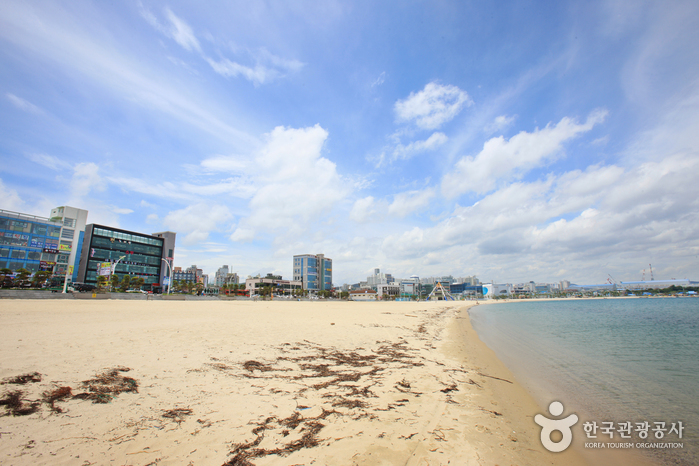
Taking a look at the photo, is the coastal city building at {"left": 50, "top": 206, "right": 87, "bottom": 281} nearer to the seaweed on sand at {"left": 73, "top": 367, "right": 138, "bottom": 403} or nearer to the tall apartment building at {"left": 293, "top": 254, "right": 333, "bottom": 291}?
the tall apartment building at {"left": 293, "top": 254, "right": 333, "bottom": 291}

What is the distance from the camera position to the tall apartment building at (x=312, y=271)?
543 ft

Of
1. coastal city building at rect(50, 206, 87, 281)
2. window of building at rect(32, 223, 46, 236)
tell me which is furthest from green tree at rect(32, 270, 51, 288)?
window of building at rect(32, 223, 46, 236)

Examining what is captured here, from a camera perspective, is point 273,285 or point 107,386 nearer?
point 107,386

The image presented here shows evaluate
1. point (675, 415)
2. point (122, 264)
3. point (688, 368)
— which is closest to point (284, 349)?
point (675, 415)

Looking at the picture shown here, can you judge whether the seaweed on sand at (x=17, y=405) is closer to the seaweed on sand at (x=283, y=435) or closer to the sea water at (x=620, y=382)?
the seaweed on sand at (x=283, y=435)

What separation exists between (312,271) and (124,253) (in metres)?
92.9

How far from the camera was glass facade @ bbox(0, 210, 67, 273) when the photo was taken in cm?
6962

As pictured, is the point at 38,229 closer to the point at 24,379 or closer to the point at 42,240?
the point at 42,240

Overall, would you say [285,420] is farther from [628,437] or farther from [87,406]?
[628,437]

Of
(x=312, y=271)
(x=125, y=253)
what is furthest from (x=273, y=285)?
(x=125, y=253)

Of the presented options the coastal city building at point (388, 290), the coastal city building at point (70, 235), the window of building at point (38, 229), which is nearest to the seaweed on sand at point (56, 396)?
the coastal city building at point (70, 235)

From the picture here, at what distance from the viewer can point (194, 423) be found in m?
4.99

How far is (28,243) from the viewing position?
73.6 meters

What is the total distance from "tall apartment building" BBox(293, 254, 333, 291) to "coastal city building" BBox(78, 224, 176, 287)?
70808 mm
